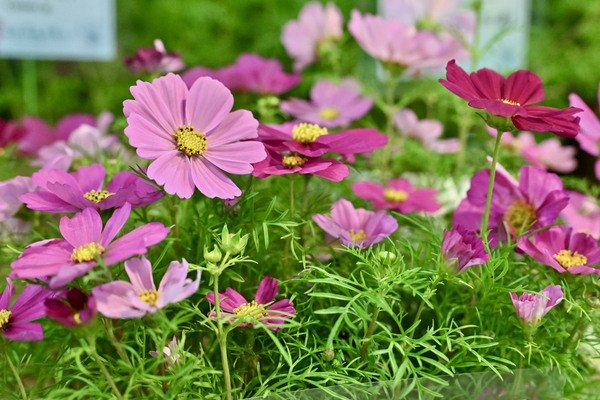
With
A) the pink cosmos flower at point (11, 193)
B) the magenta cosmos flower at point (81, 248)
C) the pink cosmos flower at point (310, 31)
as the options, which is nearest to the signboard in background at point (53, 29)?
the pink cosmos flower at point (310, 31)

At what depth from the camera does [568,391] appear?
37 cm

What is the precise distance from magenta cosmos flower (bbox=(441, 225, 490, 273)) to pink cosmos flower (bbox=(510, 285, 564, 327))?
41mm

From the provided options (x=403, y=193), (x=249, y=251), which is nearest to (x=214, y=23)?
(x=403, y=193)

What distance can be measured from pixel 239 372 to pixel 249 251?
85 millimetres

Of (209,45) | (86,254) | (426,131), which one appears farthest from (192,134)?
(209,45)

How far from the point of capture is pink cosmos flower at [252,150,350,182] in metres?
0.31

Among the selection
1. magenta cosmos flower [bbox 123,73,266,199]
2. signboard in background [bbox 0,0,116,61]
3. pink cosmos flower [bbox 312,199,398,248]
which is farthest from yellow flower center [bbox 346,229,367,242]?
signboard in background [bbox 0,0,116,61]

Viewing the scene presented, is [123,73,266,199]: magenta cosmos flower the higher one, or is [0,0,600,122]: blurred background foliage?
[123,73,266,199]: magenta cosmos flower

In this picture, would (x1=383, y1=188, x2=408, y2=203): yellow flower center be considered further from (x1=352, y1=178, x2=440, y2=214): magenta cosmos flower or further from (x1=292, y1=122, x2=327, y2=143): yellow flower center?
(x1=292, y1=122, x2=327, y2=143): yellow flower center

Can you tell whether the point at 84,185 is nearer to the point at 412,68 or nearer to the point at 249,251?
the point at 249,251

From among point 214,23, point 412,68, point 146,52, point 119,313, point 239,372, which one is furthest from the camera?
point 214,23

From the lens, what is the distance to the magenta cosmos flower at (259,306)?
0.29 m

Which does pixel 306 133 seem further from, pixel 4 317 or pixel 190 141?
pixel 4 317

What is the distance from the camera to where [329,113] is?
669 millimetres
